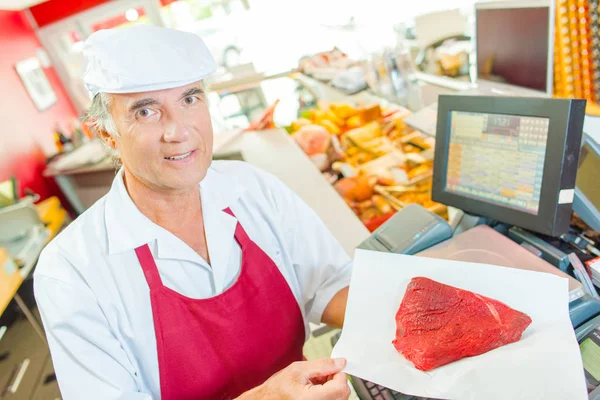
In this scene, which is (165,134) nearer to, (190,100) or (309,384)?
(190,100)

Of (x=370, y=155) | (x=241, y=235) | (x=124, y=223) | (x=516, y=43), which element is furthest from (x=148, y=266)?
(x=516, y=43)

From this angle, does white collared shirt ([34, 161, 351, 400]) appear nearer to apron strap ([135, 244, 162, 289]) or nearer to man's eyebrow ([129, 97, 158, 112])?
apron strap ([135, 244, 162, 289])

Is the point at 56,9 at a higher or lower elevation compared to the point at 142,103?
higher

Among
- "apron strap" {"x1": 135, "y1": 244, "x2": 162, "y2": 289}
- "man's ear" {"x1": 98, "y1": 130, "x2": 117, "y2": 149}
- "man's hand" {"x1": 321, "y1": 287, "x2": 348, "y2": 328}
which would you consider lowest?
"man's hand" {"x1": 321, "y1": 287, "x2": 348, "y2": 328}

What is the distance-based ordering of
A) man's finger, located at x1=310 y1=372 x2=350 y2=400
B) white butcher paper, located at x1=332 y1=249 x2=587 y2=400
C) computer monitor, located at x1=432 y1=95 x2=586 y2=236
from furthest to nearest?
computer monitor, located at x1=432 y1=95 x2=586 y2=236, man's finger, located at x1=310 y1=372 x2=350 y2=400, white butcher paper, located at x1=332 y1=249 x2=587 y2=400

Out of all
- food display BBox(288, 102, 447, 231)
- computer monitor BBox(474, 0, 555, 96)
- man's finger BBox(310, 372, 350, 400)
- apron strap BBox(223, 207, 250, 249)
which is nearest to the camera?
man's finger BBox(310, 372, 350, 400)

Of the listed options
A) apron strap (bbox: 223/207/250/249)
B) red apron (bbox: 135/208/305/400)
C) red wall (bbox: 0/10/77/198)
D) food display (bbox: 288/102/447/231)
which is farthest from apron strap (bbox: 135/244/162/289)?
red wall (bbox: 0/10/77/198)

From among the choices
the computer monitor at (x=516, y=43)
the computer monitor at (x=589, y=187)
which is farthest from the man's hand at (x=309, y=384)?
the computer monitor at (x=516, y=43)

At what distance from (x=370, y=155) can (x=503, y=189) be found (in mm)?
1046

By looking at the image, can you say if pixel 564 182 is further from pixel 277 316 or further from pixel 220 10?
pixel 220 10

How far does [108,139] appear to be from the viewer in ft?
3.36

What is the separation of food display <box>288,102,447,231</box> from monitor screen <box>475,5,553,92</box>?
42 centimetres

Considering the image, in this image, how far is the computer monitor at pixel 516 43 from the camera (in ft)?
4.42

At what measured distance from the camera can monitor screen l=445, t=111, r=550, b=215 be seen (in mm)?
948
